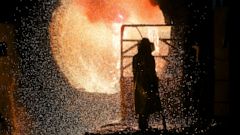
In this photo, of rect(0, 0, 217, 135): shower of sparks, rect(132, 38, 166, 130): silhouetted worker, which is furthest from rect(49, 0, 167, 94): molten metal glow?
rect(132, 38, 166, 130): silhouetted worker

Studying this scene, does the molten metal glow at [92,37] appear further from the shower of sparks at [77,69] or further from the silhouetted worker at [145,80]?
the silhouetted worker at [145,80]

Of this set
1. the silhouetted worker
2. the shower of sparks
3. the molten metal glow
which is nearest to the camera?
the silhouetted worker

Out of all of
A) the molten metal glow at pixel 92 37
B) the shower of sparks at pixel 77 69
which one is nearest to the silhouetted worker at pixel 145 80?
the shower of sparks at pixel 77 69

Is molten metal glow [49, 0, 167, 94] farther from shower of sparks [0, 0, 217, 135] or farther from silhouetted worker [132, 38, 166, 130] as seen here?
silhouetted worker [132, 38, 166, 130]

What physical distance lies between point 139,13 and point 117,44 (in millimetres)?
2468

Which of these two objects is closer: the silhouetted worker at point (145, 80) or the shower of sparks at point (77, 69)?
the silhouetted worker at point (145, 80)

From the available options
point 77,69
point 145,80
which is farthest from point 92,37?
point 145,80

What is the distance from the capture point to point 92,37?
1902 centimetres

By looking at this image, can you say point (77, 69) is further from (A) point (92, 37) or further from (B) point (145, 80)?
(B) point (145, 80)

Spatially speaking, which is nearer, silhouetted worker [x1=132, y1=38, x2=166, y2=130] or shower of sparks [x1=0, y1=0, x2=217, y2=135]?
silhouetted worker [x1=132, y1=38, x2=166, y2=130]

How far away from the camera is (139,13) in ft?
60.5

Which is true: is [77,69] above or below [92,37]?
below

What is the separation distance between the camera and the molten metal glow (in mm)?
17859

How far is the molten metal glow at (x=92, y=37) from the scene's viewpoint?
17.9m
